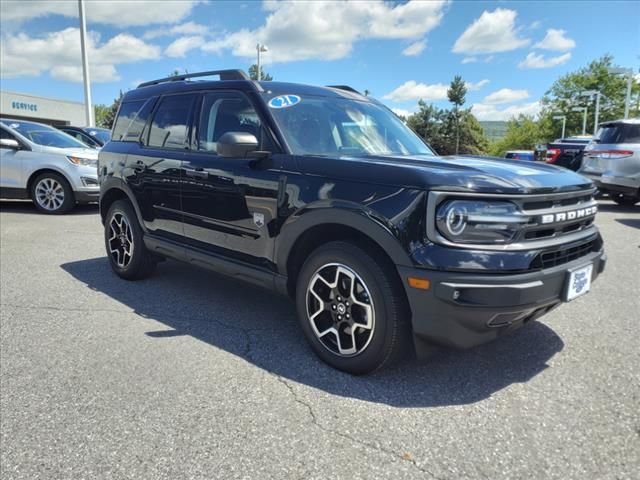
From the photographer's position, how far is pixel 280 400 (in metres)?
2.67

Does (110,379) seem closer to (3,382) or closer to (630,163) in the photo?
(3,382)

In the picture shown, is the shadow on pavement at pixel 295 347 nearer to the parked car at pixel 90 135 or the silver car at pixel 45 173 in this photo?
the silver car at pixel 45 173

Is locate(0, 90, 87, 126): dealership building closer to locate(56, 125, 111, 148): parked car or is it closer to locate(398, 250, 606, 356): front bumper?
locate(56, 125, 111, 148): parked car

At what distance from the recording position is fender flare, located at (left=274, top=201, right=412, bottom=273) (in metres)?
2.59

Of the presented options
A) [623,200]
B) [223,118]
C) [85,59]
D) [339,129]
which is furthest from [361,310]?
[85,59]

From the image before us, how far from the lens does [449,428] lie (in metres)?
2.41

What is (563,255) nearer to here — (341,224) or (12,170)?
(341,224)

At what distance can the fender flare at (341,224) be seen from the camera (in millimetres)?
2592

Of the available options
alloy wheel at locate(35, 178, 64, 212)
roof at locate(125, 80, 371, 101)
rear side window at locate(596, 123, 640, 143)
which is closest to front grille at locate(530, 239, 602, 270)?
roof at locate(125, 80, 371, 101)

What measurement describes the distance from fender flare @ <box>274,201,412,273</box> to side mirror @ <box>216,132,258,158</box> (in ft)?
1.79

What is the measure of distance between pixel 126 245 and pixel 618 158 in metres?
9.56

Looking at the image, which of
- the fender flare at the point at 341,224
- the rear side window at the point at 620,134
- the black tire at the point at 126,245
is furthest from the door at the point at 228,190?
the rear side window at the point at 620,134

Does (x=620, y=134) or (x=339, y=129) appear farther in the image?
(x=620, y=134)

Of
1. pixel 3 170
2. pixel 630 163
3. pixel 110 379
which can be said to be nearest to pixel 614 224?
pixel 630 163
